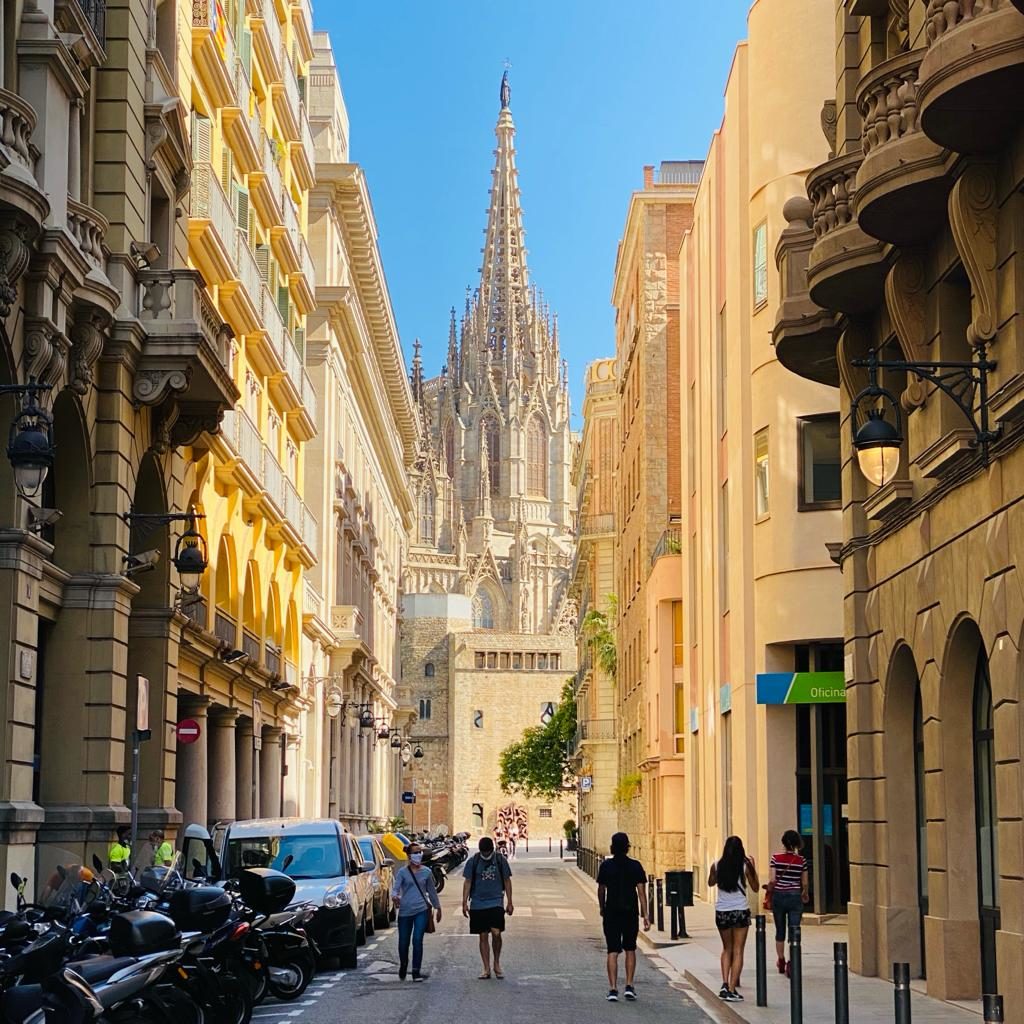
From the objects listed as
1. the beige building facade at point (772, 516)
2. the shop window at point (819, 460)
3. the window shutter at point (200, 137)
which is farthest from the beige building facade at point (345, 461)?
→ the shop window at point (819, 460)

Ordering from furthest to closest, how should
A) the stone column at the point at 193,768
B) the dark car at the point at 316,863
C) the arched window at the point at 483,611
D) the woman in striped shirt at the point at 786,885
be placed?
1. the arched window at the point at 483,611
2. the stone column at the point at 193,768
3. the dark car at the point at 316,863
4. the woman in striped shirt at the point at 786,885

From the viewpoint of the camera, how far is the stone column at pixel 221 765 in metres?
36.1

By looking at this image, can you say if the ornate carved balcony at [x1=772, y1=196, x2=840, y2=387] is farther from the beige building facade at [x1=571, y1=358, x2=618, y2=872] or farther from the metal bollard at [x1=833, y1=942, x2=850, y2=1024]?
the beige building facade at [x1=571, y1=358, x2=618, y2=872]

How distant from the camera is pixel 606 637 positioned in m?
71.9

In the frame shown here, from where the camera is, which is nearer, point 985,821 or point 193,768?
point 985,821

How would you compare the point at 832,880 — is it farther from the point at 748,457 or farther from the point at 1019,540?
the point at 1019,540

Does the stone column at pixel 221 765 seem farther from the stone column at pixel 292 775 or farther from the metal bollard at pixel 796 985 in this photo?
the metal bollard at pixel 796 985

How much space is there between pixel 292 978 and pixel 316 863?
5.04 metres

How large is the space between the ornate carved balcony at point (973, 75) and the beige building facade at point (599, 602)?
5604 cm

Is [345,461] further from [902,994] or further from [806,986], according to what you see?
[902,994]

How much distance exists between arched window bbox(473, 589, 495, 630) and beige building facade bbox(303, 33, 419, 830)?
114200 millimetres

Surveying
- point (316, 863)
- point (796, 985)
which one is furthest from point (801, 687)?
point (796, 985)

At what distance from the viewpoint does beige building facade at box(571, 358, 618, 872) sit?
7388 cm

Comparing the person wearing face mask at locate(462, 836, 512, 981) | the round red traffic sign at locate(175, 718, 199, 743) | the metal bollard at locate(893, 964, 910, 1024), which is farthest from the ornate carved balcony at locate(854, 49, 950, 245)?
the round red traffic sign at locate(175, 718, 199, 743)
